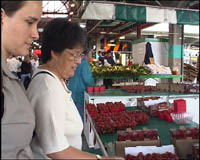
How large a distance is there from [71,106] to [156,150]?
27.2 inches

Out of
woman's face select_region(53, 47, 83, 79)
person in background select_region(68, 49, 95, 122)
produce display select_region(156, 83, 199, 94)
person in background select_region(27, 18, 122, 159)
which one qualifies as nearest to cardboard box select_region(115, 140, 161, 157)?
person in background select_region(27, 18, 122, 159)

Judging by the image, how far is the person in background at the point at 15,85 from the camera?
85cm

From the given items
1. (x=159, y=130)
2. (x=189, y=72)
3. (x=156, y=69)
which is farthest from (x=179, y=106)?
(x=189, y=72)

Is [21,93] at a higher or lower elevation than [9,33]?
lower

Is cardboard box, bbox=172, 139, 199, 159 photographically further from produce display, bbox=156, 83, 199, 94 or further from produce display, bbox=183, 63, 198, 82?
produce display, bbox=183, 63, 198, 82

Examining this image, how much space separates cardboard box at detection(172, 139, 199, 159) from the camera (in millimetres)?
1528

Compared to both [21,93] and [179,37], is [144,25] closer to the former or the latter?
[179,37]

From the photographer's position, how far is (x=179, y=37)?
28.0ft

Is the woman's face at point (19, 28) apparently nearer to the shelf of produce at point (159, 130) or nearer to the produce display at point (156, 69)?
the shelf of produce at point (159, 130)

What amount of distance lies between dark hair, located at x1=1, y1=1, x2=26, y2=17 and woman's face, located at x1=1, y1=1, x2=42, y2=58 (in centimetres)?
1

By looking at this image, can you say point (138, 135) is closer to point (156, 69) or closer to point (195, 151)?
point (195, 151)

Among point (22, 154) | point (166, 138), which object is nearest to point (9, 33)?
point (22, 154)

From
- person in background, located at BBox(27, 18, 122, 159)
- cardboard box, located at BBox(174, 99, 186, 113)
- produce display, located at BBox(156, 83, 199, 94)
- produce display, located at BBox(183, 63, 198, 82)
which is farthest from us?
produce display, located at BBox(183, 63, 198, 82)

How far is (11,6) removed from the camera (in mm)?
918
